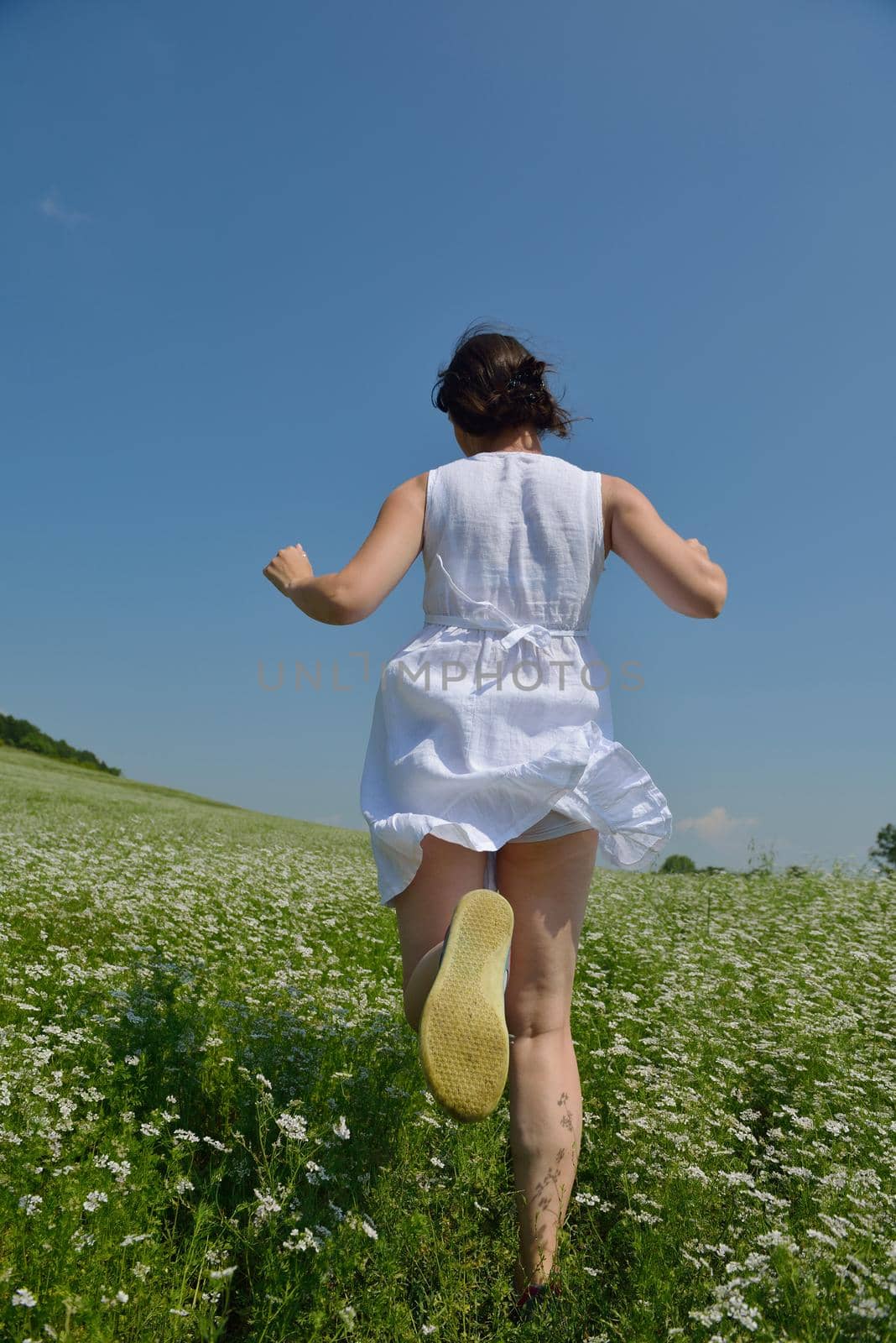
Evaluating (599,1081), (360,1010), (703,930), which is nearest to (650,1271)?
(599,1081)

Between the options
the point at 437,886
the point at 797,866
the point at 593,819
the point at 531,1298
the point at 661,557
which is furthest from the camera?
the point at 797,866

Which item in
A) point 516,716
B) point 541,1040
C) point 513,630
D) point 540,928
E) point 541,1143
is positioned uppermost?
point 513,630

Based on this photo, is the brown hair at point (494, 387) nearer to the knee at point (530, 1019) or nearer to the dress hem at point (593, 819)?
the dress hem at point (593, 819)

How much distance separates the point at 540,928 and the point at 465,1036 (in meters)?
0.65

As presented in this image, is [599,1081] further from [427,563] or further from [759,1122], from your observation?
[427,563]

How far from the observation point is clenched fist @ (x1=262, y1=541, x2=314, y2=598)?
10.9 ft

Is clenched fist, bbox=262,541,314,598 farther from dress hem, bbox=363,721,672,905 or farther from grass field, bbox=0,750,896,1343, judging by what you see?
grass field, bbox=0,750,896,1343

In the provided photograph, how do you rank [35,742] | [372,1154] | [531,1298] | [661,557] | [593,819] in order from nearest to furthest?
[531,1298]
[593,819]
[661,557]
[372,1154]
[35,742]

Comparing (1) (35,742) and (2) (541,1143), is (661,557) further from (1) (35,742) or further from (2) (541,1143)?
(1) (35,742)

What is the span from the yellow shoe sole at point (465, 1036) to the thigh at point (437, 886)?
404mm

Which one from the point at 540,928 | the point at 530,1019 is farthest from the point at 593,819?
the point at 530,1019

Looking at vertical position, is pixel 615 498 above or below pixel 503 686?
above

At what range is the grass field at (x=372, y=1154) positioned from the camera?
2729mm

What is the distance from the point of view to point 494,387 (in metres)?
3.35
